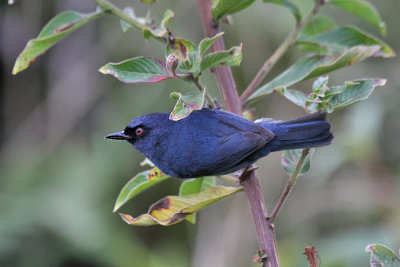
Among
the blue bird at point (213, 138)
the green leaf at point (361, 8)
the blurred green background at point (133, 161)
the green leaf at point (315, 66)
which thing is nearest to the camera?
the green leaf at point (315, 66)

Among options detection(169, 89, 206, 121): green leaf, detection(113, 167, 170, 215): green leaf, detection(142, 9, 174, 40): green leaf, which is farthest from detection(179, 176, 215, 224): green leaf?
detection(142, 9, 174, 40): green leaf

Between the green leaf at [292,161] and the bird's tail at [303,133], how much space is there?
4 cm

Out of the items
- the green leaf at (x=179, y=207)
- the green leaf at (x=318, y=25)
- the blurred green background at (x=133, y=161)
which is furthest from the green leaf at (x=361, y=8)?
the blurred green background at (x=133, y=161)

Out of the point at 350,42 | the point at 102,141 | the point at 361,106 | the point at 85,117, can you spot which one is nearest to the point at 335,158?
the point at 361,106

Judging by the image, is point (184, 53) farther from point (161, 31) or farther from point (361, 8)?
point (361, 8)

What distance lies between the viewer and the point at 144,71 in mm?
2012

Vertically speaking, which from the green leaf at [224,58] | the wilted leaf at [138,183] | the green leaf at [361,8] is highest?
the green leaf at [361,8]

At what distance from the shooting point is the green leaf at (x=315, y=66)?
2205 millimetres

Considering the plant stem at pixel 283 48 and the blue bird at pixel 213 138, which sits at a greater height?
the plant stem at pixel 283 48

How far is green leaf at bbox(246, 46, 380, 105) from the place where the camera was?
2.21 metres

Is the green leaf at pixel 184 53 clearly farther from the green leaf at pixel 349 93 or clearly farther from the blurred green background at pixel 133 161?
the blurred green background at pixel 133 161

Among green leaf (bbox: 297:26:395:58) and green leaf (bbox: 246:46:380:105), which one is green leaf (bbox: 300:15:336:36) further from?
green leaf (bbox: 246:46:380:105)

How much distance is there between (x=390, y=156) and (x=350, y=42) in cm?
269

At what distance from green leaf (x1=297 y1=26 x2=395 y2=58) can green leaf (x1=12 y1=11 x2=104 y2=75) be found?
1.04m
